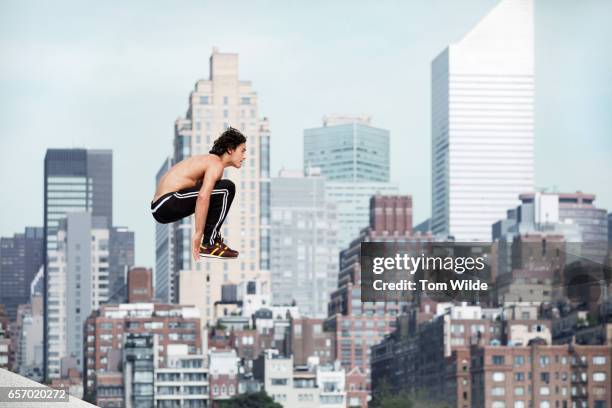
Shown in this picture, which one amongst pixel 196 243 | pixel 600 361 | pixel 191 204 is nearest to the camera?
pixel 191 204

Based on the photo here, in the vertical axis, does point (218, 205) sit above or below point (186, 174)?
below

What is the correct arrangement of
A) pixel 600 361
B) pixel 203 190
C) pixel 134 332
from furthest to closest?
pixel 134 332 < pixel 600 361 < pixel 203 190

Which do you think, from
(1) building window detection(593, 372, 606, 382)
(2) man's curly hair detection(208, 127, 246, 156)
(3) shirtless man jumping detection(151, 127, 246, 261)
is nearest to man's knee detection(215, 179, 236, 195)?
(3) shirtless man jumping detection(151, 127, 246, 261)

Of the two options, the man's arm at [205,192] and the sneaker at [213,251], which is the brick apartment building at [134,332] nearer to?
the sneaker at [213,251]

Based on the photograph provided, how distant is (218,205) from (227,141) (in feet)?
1.11

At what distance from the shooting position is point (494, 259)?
13.2 m

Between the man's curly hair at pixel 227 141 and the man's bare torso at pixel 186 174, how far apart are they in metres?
0.05

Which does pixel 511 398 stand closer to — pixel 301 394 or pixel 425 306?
pixel 301 394

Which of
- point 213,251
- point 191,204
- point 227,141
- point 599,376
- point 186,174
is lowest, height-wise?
point 213,251

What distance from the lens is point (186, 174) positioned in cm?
1015

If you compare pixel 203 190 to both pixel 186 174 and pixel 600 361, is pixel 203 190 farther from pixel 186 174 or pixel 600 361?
pixel 600 361

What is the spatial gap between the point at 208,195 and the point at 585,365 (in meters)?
145

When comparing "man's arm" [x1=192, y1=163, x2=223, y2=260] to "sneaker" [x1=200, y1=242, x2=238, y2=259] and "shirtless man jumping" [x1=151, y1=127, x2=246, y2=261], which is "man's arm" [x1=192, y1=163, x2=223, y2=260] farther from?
"sneaker" [x1=200, y1=242, x2=238, y2=259]

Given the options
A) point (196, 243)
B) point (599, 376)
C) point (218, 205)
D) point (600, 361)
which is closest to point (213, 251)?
point (196, 243)
